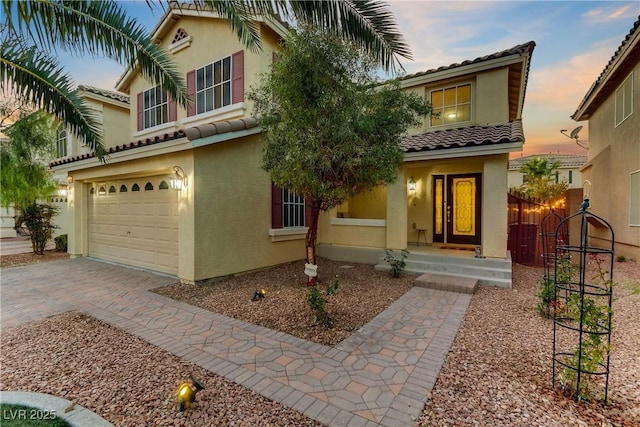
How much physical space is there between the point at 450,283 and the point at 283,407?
5.78 m

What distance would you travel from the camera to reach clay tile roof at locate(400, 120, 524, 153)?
8.25 meters

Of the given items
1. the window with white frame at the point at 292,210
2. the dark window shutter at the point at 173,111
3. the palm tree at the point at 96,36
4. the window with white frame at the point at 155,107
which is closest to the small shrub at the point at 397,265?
the window with white frame at the point at 292,210

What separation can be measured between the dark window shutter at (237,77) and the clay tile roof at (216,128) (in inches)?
114

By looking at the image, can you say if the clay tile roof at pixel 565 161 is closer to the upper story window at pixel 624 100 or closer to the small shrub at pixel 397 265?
the upper story window at pixel 624 100

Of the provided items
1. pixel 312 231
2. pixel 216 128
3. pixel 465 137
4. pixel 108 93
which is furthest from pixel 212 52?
pixel 465 137

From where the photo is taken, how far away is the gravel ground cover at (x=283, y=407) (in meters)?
3.02

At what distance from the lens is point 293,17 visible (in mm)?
4621

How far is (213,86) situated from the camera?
11.2 meters

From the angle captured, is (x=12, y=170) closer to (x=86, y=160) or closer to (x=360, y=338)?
(x=86, y=160)

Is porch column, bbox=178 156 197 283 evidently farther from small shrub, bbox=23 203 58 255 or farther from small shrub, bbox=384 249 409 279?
small shrub, bbox=23 203 58 255

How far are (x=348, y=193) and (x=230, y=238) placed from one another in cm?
405

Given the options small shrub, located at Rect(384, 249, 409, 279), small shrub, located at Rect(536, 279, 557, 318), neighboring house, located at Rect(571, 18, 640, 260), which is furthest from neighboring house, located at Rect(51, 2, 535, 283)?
neighboring house, located at Rect(571, 18, 640, 260)

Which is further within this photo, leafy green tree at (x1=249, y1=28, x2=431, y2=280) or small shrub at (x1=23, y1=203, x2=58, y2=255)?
small shrub at (x1=23, y1=203, x2=58, y2=255)

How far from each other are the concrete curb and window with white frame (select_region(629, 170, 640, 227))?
1483 centimetres
